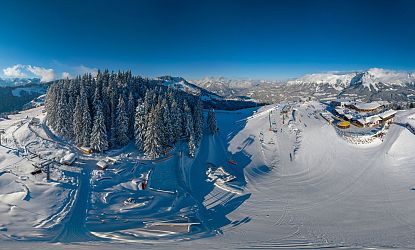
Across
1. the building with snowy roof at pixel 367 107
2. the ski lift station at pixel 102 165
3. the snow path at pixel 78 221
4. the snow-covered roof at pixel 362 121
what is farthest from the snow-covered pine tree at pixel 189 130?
the building with snowy roof at pixel 367 107

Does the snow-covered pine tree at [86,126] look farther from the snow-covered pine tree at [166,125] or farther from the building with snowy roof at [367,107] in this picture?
the building with snowy roof at [367,107]

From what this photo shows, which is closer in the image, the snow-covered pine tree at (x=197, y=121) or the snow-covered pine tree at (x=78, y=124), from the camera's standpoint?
the snow-covered pine tree at (x=78, y=124)

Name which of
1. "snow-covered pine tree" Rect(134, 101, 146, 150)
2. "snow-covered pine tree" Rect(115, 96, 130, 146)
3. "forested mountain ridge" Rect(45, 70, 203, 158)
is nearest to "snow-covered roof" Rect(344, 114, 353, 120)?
"forested mountain ridge" Rect(45, 70, 203, 158)

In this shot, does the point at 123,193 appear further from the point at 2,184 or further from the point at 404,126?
the point at 404,126

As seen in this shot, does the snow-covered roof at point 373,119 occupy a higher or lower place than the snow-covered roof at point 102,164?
higher

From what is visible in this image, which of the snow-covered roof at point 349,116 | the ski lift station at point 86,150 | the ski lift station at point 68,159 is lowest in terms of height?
the ski lift station at point 68,159

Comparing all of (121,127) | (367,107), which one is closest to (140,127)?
(121,127)

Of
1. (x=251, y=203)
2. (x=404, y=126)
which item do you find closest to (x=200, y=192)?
(x=251, y=203)

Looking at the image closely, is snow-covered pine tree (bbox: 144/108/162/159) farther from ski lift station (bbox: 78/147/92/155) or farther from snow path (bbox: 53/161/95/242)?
snow path (bbox: 53/161/95/242)
